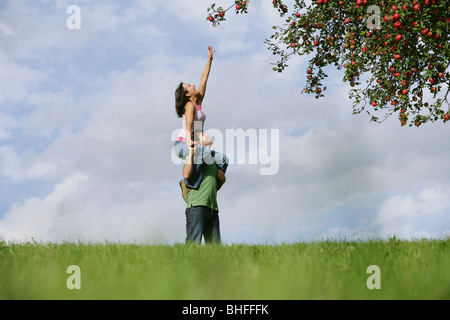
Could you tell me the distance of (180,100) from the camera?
6.75 metres

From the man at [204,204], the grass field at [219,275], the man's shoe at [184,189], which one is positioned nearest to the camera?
the grass field at [219,275]

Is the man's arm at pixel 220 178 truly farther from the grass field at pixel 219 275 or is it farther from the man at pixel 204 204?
the grass field at pixel 219 275

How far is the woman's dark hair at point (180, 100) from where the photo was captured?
675 cm

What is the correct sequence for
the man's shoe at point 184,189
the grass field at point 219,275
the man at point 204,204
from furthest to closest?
the man's shoe at point 184,189 < the man at point 204,204 < the grass field at point 219,275

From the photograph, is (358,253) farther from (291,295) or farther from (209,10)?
(209,10)

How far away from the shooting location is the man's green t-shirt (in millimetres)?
6340

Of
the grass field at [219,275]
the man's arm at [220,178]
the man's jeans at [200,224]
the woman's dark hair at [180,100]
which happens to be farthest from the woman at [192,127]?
the grass field at [219,275]

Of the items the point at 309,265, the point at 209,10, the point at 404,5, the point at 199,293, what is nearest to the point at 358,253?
the point at 309,265

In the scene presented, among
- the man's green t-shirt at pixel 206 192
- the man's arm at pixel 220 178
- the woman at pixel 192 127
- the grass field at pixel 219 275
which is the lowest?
the grass field at pixel 219 275

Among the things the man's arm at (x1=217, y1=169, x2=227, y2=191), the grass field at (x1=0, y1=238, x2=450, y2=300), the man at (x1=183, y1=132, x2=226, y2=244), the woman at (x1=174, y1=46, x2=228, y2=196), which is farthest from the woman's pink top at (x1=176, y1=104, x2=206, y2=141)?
the grass field at (x1=0, y1=238, x2=450, y2=300)

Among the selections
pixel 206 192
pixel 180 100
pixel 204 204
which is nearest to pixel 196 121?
pixel 180 100

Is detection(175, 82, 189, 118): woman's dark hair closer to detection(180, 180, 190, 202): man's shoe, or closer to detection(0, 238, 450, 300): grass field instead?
detection(180, 180, 190, 202): man's shoe

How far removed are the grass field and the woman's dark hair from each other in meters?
2.39
